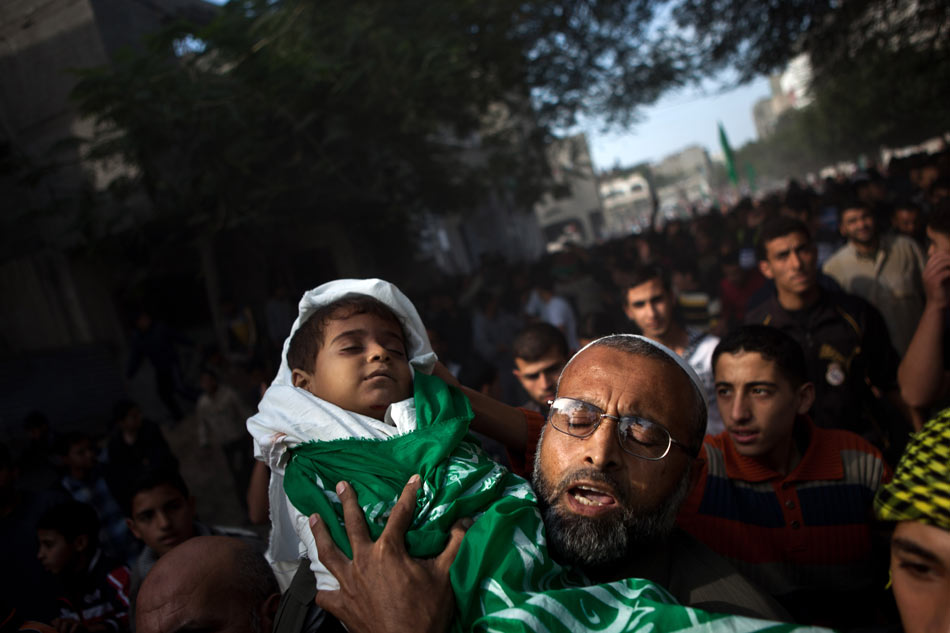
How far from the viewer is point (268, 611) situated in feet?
6.93

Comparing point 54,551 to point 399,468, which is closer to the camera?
point 399,468

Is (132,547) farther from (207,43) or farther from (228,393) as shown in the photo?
(207,43)

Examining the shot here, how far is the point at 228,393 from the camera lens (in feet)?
25.5

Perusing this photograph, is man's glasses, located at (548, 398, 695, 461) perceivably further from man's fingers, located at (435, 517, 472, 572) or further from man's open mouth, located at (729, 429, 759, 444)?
man's open mouth, located at (729, 429, 759, 444)

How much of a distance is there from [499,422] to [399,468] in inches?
23.1

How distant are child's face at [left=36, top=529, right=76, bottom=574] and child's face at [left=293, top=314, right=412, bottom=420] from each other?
2.34 meters

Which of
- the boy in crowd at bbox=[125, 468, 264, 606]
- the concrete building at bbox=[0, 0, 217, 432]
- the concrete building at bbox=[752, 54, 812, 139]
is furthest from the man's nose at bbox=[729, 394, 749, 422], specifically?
the concrete building at bbox=[752, 54, 812, 139]

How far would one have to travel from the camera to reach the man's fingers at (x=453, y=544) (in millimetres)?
1602

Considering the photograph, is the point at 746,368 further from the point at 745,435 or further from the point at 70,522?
the point at 70,522

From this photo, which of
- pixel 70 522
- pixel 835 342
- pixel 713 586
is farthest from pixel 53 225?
pixel 713 586

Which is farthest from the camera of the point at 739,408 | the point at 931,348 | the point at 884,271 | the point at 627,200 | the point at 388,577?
the point at 627,200

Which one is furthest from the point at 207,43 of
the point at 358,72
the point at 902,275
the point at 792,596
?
the point at 792,596

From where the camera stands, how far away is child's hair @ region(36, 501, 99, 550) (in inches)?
146

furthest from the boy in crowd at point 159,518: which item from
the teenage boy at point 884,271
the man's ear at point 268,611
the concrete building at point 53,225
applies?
the concrete building at point 53,225
